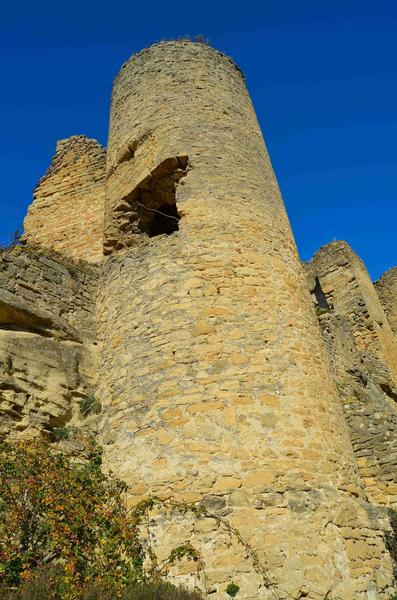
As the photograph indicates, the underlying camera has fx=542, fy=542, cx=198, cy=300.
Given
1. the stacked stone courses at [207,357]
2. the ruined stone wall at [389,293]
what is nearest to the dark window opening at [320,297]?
the ruined stone wall at [389,293]

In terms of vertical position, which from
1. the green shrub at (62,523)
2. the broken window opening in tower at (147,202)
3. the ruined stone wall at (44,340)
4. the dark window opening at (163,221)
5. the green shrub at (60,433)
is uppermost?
the dark window opening at (163,221)

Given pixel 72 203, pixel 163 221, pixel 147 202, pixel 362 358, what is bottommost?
pixel 362 358

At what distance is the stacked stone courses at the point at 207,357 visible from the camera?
473cm

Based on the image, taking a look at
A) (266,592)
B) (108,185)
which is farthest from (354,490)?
(108,185)

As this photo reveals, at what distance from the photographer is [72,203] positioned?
9883 mm

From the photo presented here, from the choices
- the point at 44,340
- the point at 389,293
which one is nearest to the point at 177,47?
the point at 44,340

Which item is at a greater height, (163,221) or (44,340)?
(163,221)

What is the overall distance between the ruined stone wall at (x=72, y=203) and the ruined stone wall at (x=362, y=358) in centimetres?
431

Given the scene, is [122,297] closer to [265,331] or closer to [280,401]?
[265,331]

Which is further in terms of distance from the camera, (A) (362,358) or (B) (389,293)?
(B) (389,293)

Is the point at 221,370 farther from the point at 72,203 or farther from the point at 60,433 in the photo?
the point at 72,203

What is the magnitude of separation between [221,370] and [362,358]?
5767mm

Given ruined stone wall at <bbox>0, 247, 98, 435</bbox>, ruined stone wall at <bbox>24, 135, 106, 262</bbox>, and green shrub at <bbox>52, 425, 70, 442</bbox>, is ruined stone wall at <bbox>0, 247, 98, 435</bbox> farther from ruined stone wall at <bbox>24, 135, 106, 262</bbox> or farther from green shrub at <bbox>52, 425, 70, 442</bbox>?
ruined stone wall at <bbox>24, 135, 106, 262</bbox>

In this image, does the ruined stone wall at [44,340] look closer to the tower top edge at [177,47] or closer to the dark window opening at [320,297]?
the tower top edge at [177,47]
